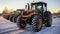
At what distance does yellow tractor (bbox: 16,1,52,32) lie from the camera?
5129mm

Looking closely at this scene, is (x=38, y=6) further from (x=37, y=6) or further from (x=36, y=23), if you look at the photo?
(x=36, y=23)

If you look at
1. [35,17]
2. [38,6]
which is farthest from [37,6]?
[35,17]

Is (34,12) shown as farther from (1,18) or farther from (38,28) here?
(1,18)

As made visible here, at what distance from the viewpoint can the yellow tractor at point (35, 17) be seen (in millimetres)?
5129

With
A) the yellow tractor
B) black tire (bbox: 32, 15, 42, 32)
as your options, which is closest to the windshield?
the yellow tractor

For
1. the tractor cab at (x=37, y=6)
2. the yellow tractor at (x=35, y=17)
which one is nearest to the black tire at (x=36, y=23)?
the yellow tractor at (x=35, y=17)

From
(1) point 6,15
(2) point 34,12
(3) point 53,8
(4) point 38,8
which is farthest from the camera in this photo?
(1) point 6,15

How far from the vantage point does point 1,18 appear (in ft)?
31.4

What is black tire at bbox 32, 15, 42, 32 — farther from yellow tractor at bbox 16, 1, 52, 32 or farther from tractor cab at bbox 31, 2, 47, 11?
tractor cab at bbox 31, 2, 47, 11

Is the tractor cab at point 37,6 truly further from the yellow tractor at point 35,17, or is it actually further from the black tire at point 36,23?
the black tire at point 36,23

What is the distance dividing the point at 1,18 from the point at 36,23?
490cm

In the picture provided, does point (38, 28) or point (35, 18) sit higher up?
point (35, 18)

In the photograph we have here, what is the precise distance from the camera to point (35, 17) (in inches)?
203

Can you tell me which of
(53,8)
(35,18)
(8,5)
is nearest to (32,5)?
(35,18)
